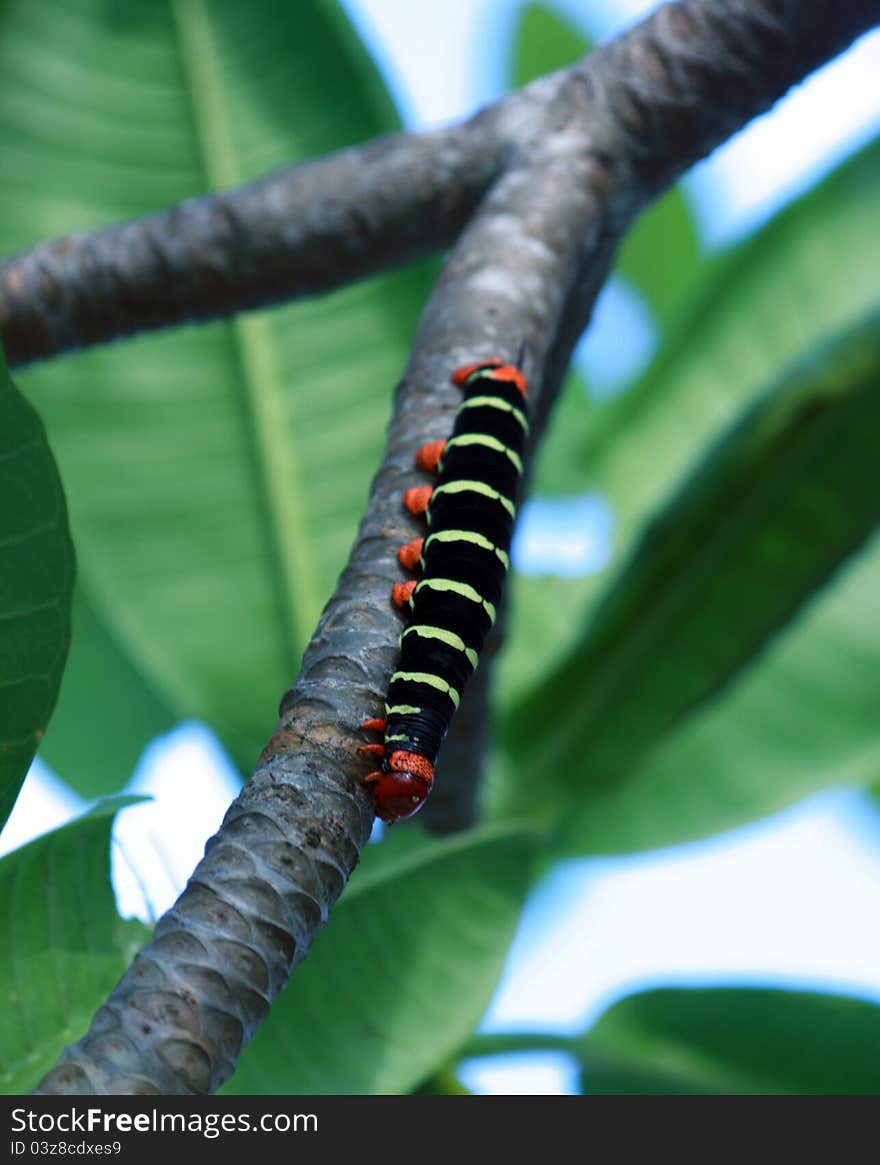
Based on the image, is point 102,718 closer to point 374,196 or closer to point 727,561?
point 727,561

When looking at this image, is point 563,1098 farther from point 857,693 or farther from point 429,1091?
point 857,693

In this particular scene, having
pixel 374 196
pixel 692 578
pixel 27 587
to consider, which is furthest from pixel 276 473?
pixel 27 587

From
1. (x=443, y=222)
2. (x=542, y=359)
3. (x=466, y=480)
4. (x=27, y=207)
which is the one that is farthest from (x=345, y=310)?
(x=466, y=480)

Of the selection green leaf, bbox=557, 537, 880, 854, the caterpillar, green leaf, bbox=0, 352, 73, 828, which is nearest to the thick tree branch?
the caterpillar

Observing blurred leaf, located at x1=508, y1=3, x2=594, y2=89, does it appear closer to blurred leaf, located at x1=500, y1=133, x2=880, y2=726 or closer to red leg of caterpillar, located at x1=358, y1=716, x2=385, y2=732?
blurred leaf, located at x1=500, y1=133, x2=880, y2=726

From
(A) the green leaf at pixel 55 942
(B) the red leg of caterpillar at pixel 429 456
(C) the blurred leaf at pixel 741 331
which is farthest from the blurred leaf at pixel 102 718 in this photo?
(B) the red leg of caterpillar at pixel 429 456
